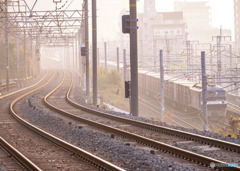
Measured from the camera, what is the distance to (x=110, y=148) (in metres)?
11.0

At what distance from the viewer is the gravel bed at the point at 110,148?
8691mm

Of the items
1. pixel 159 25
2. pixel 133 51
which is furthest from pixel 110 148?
pixel 159 25

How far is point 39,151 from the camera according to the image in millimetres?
11289

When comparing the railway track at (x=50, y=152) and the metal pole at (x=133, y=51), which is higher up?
the metal pole at (x=133, y=51)

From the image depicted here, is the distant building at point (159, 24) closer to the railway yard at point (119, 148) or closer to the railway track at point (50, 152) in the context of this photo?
the railway yard at point (119, 148)

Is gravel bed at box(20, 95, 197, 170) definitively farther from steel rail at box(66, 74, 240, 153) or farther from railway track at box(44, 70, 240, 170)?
steel rail at box(66, 74, 240, 153)

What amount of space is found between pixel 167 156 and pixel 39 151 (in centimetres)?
343

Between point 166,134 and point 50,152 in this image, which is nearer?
point 50,152

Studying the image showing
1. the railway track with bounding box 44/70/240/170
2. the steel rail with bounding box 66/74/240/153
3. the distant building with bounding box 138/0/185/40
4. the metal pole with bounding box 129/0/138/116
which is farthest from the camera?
the distant building with bounding box 138/0/185/40

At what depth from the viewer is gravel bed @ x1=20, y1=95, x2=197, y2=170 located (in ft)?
28.5

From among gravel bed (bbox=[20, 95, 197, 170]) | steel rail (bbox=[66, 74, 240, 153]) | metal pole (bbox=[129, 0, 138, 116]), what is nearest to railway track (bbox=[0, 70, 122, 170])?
gravel bed (bbox=[20, 95, 197, 170])

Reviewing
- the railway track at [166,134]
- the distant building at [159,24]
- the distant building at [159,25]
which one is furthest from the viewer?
the distant building at [159,24]

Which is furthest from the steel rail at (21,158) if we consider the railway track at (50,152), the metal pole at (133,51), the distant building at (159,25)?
the distant building at (159,25)

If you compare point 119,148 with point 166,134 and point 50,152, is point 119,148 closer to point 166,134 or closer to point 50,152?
point 50,152
